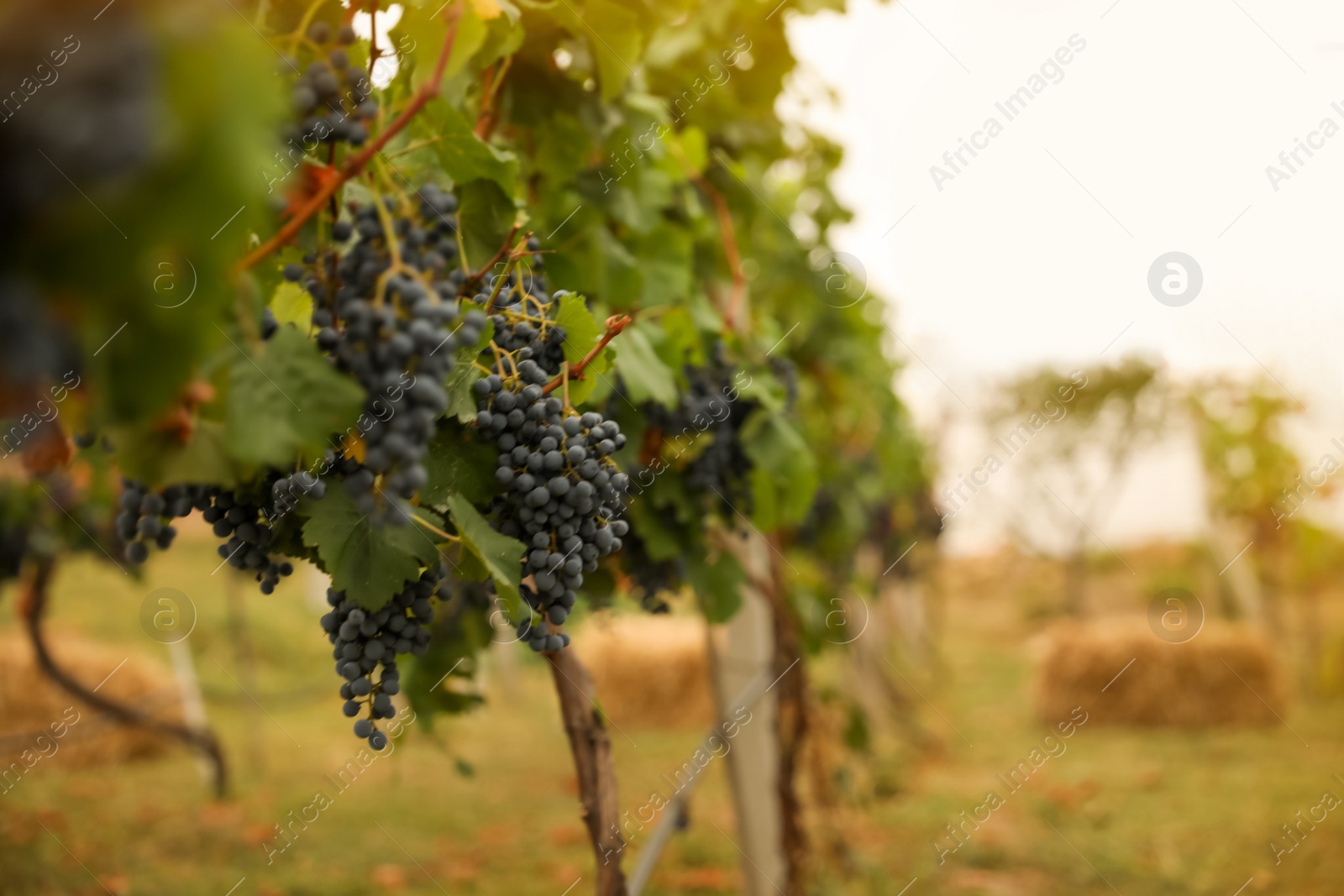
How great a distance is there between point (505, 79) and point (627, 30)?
0.60 feet

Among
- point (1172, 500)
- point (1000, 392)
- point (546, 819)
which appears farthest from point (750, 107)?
point (1172, 500)

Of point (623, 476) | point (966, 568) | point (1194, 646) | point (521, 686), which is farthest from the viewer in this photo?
point (966, 568)

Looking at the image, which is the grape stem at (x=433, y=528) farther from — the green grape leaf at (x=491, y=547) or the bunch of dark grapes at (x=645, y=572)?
the bunch of dark grapes at (x=645, y=572)

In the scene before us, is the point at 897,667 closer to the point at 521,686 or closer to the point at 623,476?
the point at 521,686

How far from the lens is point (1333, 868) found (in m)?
3.02

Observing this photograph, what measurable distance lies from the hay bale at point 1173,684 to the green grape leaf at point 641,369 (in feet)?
18.4

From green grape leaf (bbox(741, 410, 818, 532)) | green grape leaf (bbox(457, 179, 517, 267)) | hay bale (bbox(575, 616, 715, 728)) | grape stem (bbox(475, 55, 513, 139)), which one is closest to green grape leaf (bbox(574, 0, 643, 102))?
grape stem (bbox(475, 55, 513, 139))

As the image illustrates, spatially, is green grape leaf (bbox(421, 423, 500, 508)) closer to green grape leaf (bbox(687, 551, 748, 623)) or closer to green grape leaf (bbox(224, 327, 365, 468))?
green grape leaf (bbox(224, 327, 365, 468))

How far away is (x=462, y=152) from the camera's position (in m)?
0.83

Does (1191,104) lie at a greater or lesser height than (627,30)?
lesser

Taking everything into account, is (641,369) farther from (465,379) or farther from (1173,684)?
(1173,684)

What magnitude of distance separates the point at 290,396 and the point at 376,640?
0.31m

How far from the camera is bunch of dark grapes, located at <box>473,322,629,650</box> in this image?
0.77 m

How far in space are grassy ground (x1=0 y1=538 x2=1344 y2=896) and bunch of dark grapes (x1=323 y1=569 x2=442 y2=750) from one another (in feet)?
3.39
